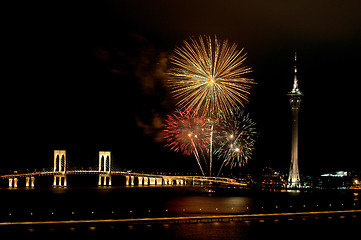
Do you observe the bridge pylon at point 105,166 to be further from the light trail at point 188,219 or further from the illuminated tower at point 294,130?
the light trail at point 188,219

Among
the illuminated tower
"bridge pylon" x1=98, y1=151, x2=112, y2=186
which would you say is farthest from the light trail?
"bridge pylon" x1=98, y1=151, x2=112, y2=186

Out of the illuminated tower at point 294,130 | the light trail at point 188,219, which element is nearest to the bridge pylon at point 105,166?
the illuminated tower at point 294,130

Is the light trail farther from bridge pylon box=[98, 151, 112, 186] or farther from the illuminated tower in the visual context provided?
A: bridge pylon box=[98, 151, 112, 186]

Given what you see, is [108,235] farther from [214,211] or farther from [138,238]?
[214,211]

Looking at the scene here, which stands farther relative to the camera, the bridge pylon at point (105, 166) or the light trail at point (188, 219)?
the bridge pylon at point (105, 166)

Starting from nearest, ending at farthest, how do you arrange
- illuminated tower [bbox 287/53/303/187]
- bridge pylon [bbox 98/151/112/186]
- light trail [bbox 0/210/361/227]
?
light trail [bbox 0/210/361/227]
illuminated tower [bbox 287/53/303/187]
bridge pylon [bbox 98/151/112/186]

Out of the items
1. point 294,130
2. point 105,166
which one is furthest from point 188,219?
point 105,166

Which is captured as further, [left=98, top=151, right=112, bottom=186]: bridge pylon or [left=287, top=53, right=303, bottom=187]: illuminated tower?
[left=98, top=151, right=112, bottom=186]: bridge pylon

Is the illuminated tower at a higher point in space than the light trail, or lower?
higher

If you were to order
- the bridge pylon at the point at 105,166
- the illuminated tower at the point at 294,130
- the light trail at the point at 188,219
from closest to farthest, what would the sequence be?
the light trail at the point at 188,219
the illuminated tower at the point at 294,130
the bridge pylon at the point at 105,166

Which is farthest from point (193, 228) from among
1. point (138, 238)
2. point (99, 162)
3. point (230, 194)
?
point (99, 162)

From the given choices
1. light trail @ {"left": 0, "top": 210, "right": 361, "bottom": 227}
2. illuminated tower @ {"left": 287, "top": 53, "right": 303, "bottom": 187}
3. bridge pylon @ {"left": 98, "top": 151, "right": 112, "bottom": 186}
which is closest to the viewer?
light trail @ {"left": 0, "top": 210, "right": 361, "bottom": 227}
